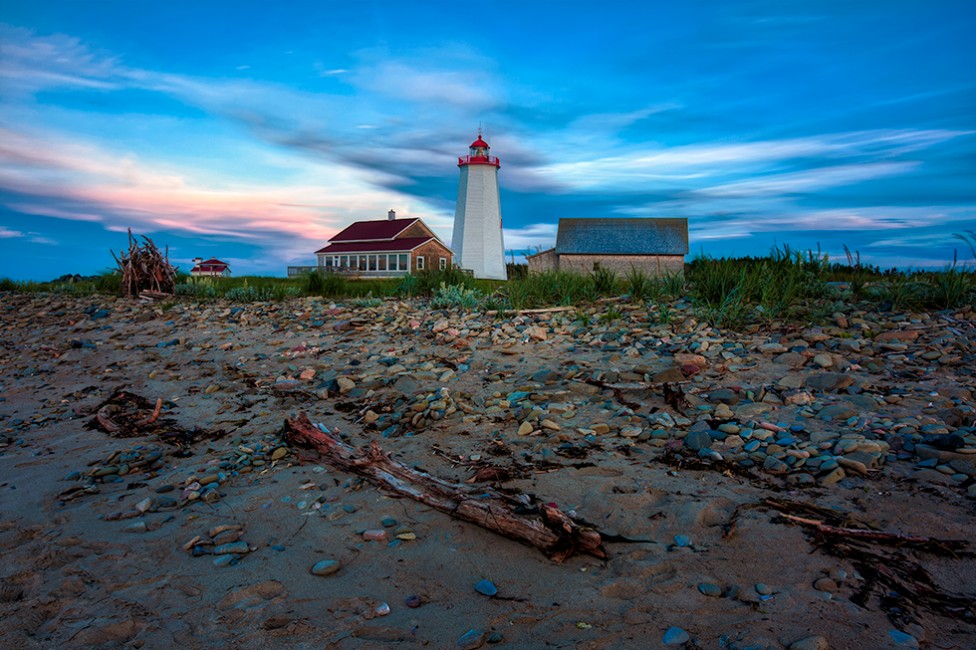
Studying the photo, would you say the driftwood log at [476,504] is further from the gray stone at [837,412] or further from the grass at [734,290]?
the grass at [734,290]

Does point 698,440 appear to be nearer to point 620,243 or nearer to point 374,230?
point 620,243

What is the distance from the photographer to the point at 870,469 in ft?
12.4

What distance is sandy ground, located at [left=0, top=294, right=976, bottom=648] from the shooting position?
2604 mm

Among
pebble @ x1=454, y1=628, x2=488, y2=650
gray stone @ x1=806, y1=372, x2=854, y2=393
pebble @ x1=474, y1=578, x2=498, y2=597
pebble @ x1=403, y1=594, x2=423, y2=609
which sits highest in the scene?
gray stone @ x1=806, y1=372, x2=854, y2=393

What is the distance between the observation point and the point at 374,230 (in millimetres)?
45594

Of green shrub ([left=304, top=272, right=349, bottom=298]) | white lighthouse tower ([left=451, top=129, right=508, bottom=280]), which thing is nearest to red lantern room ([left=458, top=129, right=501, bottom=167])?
white lighthouse tower ([left=451, top=129, right=508, bottom=280])

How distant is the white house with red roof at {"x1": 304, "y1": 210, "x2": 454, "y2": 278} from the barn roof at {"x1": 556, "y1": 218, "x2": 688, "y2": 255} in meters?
10.2

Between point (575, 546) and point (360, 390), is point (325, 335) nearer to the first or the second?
point (360, 390)

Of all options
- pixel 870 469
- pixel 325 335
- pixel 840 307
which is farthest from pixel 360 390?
pixel 840 307

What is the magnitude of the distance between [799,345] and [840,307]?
1789mm

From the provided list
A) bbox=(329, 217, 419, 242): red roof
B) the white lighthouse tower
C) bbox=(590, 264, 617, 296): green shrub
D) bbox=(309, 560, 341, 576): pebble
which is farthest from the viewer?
bbox=(329, 217, 419, 242): red roof

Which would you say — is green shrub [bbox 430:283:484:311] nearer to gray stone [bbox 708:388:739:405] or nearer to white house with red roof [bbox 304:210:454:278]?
gray stone [bbox 708:388:739:405]

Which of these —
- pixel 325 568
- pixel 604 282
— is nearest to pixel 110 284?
pixel 604 282

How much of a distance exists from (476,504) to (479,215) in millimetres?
37791
